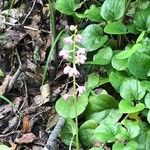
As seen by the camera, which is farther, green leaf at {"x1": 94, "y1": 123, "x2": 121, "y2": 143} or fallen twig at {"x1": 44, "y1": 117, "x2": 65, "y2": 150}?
fallen twig at {"x1": 44, "y1": 117, "x2": 65, "y2": 150}

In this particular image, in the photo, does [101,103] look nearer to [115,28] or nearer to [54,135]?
[54,135]

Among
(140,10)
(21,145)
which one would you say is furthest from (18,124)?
(140,10)

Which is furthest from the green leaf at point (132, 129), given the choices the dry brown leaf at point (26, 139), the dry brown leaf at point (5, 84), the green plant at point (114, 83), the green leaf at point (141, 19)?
the dry brown leaf at point (5, 84)

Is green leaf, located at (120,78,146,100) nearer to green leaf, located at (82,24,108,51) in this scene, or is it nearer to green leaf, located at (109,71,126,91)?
green leaf, located at (109,71,126,91)

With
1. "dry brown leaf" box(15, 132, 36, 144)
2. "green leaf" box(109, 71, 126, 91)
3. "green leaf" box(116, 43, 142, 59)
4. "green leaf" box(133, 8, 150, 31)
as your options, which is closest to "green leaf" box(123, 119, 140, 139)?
"green leaf" box(109, 71, 126, 91)

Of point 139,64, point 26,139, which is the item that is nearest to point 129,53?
point 139,64

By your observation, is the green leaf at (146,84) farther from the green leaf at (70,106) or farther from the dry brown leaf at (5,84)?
the dry brown leaf at (5,84)

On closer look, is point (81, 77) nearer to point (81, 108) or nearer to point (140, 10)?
point (81, 108)
